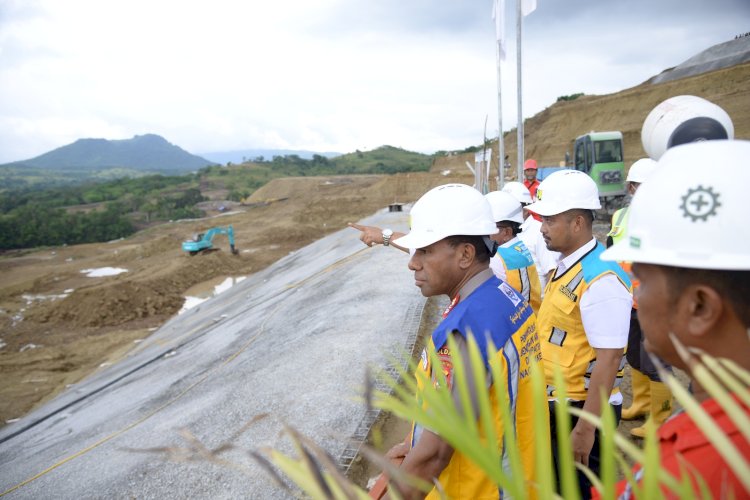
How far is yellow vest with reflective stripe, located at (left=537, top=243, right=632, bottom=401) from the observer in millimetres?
2336

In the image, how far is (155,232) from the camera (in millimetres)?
30734

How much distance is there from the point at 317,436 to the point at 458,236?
7.97ft

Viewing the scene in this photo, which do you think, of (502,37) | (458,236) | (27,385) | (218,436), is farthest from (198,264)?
(458,236)

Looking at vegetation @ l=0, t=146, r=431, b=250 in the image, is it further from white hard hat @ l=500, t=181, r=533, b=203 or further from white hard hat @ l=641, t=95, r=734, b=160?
white hard hat @ l=641, t=95, r=734, b=160

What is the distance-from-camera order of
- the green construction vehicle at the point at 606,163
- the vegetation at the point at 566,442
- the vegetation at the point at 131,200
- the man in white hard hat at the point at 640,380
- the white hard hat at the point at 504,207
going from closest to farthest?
the vegetation at the point at 566,442 < the man in white hard hat at the point at 640,380 < the white hard hat at the point at 504,207 < the green construction vehicle at the point at 606,163 < the vegetation at the point at 131,200

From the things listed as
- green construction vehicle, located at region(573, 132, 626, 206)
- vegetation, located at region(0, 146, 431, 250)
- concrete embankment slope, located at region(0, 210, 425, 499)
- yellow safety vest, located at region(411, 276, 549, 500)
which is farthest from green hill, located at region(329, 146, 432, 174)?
yellow safety vest, located at region(411, 276, 549, 500)

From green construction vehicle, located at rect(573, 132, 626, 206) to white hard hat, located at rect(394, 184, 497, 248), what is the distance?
15825 millimetres

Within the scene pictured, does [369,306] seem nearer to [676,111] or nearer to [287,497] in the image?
[287,497]

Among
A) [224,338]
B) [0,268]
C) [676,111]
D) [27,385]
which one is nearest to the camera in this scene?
[676,111]

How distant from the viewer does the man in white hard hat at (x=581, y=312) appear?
2.15m

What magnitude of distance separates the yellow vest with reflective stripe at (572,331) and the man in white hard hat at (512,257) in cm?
49

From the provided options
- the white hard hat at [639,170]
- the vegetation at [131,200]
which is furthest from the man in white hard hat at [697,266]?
the vegetation at [131,200]

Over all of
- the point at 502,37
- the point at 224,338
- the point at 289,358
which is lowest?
the point at 224,338

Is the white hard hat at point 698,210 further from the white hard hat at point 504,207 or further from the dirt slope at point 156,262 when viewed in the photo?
the dirt slope at point 156,262
